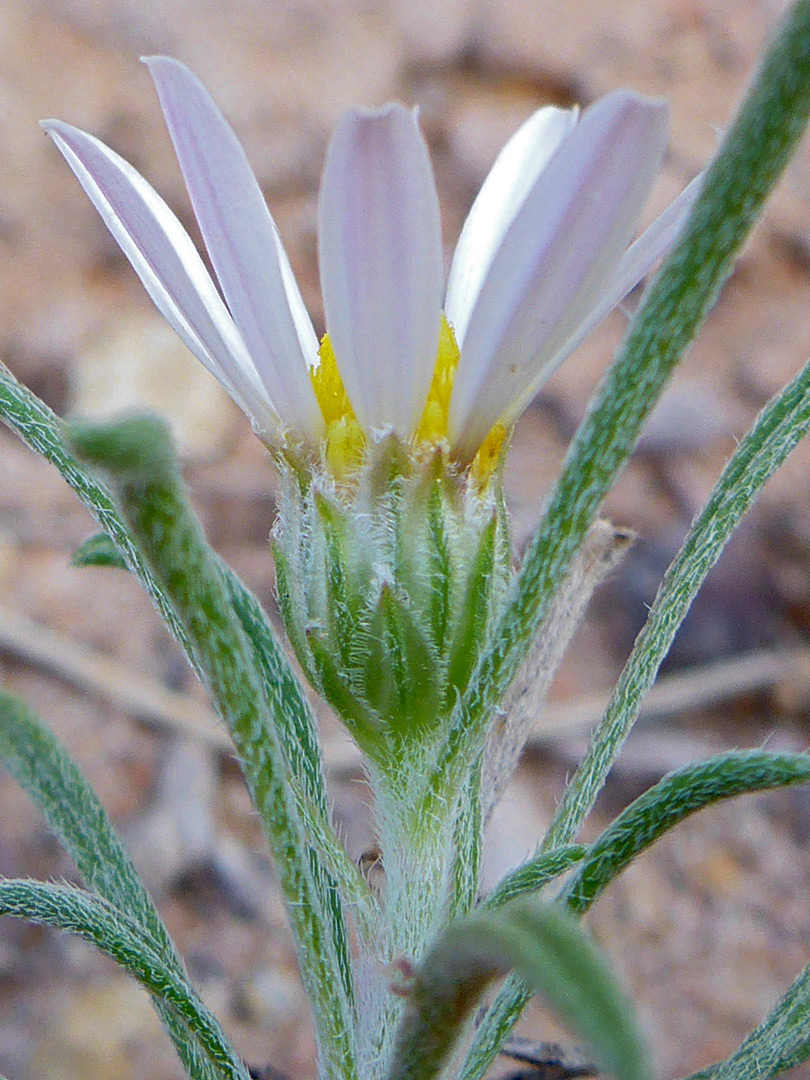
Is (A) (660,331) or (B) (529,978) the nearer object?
(B) (529,978)

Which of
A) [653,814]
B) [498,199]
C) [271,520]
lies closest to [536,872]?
[653,814]

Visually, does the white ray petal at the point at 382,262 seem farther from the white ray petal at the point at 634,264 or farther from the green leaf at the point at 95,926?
the green leaf at the point at 95,926

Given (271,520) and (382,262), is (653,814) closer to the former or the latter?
(382,262)

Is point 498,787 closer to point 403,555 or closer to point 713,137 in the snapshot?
point 403,555

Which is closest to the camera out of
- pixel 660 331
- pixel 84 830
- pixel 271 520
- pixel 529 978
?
pixel 529 978

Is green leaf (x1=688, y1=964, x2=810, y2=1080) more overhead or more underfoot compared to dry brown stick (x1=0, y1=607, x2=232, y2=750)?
more underfoot

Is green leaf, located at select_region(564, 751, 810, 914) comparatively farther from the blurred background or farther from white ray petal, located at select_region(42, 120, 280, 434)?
the blurred background

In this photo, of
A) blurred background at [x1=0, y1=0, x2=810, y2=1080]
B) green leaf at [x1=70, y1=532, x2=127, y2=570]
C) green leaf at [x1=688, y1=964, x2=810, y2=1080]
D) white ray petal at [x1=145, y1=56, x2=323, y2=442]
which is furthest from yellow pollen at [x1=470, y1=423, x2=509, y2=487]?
blurred background at [x1=0, y1=0, x2=810, y2=1080]
